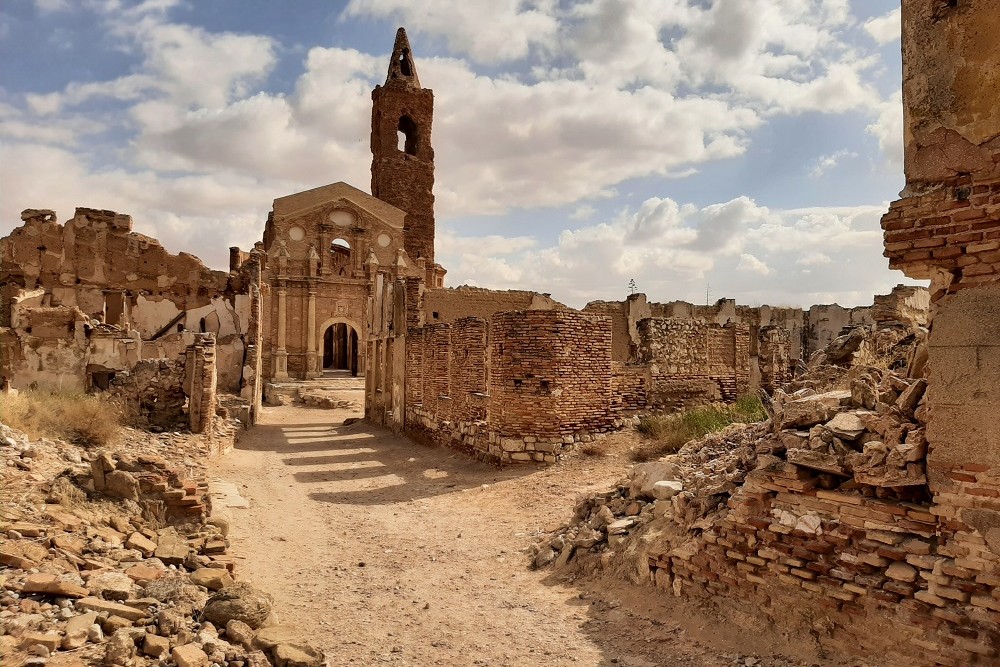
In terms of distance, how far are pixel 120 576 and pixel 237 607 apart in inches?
33.5

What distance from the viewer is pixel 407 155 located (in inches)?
1591

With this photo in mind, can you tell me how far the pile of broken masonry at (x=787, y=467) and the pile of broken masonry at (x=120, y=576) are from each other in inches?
119

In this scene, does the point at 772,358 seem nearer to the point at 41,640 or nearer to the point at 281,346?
the point at 41,640

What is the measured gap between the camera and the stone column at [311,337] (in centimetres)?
2880

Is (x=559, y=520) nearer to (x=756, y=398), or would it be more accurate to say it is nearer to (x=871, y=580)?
(x=871, y=580)

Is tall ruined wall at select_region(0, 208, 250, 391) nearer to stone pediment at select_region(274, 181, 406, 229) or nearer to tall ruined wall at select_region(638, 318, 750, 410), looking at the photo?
stone pediment at select_region(274, 181, 406, 229)

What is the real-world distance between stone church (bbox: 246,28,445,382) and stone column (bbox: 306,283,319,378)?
0.16 ft

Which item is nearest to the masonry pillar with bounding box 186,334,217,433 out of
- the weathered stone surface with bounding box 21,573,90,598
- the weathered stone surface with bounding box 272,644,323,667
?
the weathered stone surface with bounding box 21,573,90,598

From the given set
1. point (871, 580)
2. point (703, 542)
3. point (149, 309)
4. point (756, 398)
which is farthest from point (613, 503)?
point (149, 309)

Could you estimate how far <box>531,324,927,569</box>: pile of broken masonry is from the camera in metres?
4.01

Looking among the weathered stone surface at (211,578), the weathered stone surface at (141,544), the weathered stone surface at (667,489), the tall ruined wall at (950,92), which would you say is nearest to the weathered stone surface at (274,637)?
the weathered stone surface at (211,578)

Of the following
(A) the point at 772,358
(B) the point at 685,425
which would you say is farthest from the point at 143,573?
(A) the point at 772,358

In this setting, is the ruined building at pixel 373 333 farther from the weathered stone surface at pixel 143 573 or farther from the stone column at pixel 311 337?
the weathered stone surface at pixel 143 573

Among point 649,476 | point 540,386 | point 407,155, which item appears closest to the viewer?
point 649,476
